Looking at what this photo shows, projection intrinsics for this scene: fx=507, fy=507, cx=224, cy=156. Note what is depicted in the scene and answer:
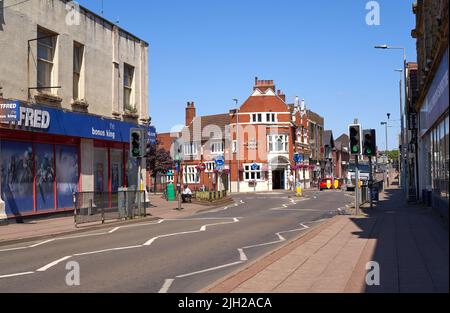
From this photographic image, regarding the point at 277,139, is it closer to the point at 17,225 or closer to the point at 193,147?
the point at 193,147

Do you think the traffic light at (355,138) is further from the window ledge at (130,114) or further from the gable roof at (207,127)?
the gable roof at (207,127)

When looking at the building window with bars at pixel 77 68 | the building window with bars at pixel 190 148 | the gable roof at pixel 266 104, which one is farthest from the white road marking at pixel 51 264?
the building window with bars at pixel 190 148

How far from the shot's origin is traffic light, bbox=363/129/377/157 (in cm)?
1938

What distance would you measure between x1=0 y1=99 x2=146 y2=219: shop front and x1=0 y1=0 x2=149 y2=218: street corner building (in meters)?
0.04

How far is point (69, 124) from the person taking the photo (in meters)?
22.2

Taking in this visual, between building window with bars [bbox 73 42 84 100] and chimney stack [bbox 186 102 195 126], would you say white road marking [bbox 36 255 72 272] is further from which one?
chimney stack [bbox 186 102 195 126]

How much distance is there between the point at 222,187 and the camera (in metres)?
66.4

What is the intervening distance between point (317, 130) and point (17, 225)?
69651mm

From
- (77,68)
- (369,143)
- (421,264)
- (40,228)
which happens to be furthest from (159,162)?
(421,264)

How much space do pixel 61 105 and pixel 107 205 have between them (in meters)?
5.17

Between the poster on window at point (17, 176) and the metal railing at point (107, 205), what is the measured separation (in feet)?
9.28

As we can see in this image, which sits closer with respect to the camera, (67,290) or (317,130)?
(67,290)

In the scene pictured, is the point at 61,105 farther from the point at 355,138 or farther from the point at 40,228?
the point at 355,138
